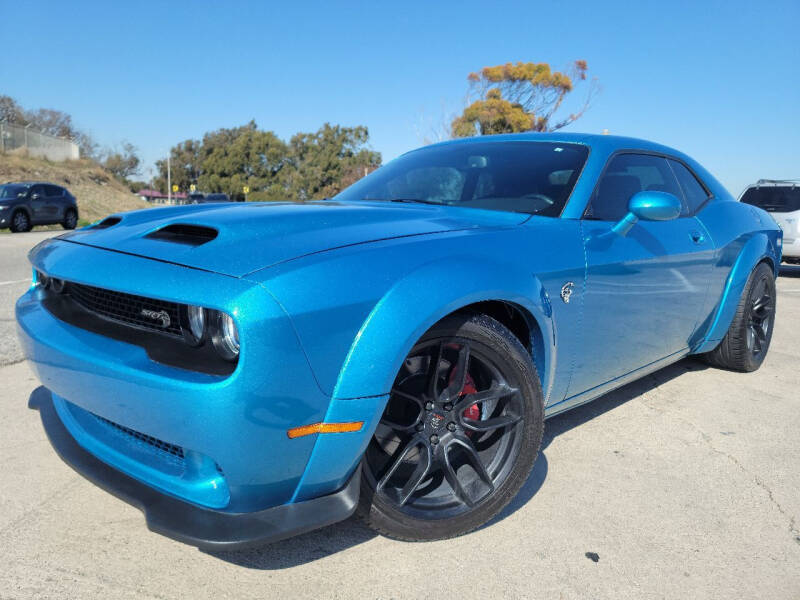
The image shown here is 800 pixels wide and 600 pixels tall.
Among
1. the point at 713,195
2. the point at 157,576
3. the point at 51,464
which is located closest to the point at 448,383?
the point at 157,576

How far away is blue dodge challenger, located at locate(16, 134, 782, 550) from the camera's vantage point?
1.49 m

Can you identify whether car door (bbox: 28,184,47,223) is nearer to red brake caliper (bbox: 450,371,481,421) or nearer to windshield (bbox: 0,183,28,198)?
windshield (bbox: 0,183,28,198)

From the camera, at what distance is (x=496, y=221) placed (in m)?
2.29

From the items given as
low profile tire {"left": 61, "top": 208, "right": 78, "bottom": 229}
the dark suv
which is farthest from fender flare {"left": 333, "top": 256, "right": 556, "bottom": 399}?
low profile tire {"left": 61, "top": 208, "right": 78, "bottom": 229}

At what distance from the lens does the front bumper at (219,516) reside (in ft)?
4.88

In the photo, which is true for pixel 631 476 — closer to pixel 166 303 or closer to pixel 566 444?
pixel 566 444

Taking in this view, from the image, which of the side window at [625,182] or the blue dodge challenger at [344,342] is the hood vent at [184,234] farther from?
the side window at [625,182]

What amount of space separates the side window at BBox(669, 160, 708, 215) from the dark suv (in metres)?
18.3

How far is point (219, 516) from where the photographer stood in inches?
59.8

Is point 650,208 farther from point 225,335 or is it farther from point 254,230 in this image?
point 225,335

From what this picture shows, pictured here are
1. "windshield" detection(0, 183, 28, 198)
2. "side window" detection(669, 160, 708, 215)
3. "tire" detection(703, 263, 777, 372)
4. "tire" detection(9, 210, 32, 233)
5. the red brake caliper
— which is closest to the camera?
the red brake caliper

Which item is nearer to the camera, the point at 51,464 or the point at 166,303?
the point at 166,303

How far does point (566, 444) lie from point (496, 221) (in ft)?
3.78

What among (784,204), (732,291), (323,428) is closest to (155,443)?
(323,428)
